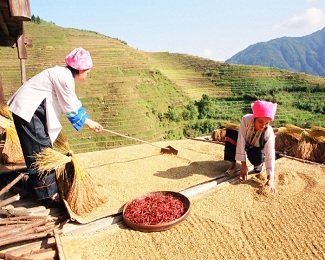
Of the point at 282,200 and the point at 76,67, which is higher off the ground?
the point at 76,67

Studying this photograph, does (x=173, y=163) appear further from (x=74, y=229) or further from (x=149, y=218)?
(x=74, y=229)

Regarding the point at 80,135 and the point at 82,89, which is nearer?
the point at 80,135

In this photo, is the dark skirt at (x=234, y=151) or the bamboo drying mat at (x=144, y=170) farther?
the dark skirt at (x=234, y=151)

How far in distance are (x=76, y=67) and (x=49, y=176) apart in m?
1.12

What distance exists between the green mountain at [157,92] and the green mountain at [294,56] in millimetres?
122089

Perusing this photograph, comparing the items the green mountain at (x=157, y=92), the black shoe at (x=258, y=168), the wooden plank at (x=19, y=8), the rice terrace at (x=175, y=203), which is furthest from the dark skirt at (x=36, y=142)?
the green mountain at (x=157, y=92)

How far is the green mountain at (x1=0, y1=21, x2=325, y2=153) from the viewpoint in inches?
1146

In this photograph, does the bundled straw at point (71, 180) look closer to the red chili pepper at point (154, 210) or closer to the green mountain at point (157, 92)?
the red chili pepper at point (154, 210)

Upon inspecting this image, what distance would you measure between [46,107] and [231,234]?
2.12 metres

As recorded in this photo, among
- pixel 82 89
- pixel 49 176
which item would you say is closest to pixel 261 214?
pixel 49 176

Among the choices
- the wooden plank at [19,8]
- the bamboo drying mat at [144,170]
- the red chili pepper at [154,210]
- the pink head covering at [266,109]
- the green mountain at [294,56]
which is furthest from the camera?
the green mountain at [294,56]

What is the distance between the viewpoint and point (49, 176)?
9.67 feet

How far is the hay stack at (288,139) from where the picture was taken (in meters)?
4.96

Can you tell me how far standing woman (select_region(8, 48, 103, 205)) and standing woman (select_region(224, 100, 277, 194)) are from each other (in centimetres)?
190
